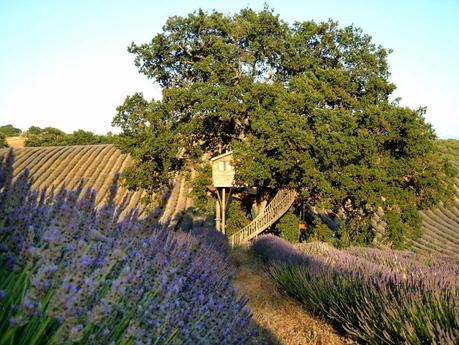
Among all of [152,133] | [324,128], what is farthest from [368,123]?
[152,133]

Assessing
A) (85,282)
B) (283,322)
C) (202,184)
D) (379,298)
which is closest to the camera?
(85,282)

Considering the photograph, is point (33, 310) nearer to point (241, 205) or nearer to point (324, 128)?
point (324, 128)

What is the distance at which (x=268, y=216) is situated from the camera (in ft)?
68.5

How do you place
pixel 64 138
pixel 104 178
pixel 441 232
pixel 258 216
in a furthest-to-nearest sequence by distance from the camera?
pixel 64 138
pixel 441 232
pixel 104 178
pixel 258 216

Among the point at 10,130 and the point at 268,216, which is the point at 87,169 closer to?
the point at 268,216

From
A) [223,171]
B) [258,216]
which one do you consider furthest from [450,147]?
[223,171]

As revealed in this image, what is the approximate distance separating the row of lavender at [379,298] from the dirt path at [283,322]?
184 mm

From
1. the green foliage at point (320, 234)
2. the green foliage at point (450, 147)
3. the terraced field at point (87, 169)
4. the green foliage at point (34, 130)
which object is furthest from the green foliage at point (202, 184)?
the green foliage at point (34, 130)

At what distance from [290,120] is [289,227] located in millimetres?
5643

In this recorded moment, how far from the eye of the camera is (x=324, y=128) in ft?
63.0

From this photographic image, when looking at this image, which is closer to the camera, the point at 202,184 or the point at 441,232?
the point at 202,184

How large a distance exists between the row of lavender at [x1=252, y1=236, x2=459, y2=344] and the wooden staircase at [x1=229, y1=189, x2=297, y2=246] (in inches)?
450

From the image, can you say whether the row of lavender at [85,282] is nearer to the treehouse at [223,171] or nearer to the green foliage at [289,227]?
the treehouse at [223,171]

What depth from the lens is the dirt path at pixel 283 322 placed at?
5480 mm
